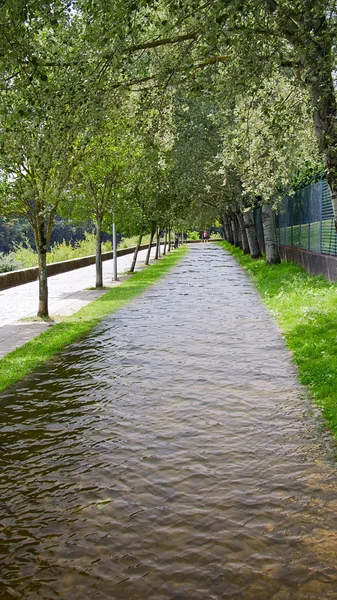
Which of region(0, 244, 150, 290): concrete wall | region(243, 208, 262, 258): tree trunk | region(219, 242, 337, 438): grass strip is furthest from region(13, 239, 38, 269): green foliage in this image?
region(219, 242, 337, 438): grass strip

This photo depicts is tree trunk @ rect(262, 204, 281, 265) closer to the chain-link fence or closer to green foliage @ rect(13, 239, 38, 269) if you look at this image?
the chain-link fence

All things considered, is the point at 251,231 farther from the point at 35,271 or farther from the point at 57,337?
the point at 57,337

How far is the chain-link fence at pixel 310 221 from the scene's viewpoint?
17.1 metres

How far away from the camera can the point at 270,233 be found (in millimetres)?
24172

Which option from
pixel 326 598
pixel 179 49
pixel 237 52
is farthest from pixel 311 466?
pixel 179 49

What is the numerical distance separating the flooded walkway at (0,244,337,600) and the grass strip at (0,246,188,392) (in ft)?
1.10

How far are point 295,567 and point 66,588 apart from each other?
53.7 inches

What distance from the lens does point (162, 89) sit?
10.0 m

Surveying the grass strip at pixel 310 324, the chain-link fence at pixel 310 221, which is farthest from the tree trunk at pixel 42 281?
the chain-link fence at pixel 310 221

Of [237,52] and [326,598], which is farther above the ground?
[237,52]

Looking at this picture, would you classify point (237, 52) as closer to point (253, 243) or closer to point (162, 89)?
point (162, 89)

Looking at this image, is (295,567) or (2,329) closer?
(295,567)

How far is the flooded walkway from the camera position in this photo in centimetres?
374

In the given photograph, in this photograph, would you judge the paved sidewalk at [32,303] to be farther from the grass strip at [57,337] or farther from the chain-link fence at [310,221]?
the chain-link fence at [310,221]
